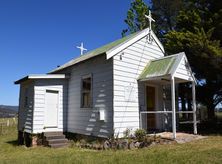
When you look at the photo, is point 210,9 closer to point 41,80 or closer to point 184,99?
point 184,99

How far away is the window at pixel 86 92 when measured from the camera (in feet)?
36.9

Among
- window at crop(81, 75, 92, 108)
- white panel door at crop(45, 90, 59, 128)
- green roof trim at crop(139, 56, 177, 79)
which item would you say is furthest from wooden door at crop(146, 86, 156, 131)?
white panel door at crop(45, 90, 59, 128)

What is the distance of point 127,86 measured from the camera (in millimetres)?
10344

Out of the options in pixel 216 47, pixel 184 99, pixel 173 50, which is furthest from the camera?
pixel 184 99

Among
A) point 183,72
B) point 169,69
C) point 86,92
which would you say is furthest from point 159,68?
point 86,92

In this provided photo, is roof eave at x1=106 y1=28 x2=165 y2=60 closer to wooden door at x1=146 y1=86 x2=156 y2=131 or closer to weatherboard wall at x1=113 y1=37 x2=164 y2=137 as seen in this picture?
weatherboard wall at x1=113 y1=37 x2=164 y2=137

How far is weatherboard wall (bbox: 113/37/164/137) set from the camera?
976 centimetres

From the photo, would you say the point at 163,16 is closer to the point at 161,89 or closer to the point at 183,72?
the point at 161,89

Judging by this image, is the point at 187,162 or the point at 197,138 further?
the point at 197,138

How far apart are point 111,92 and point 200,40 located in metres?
5.23

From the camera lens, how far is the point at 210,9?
13.2 meters

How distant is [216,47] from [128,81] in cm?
469

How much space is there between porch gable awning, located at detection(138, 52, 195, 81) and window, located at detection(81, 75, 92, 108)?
2.46 meters

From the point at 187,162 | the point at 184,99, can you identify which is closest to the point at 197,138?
the point at 187,162
